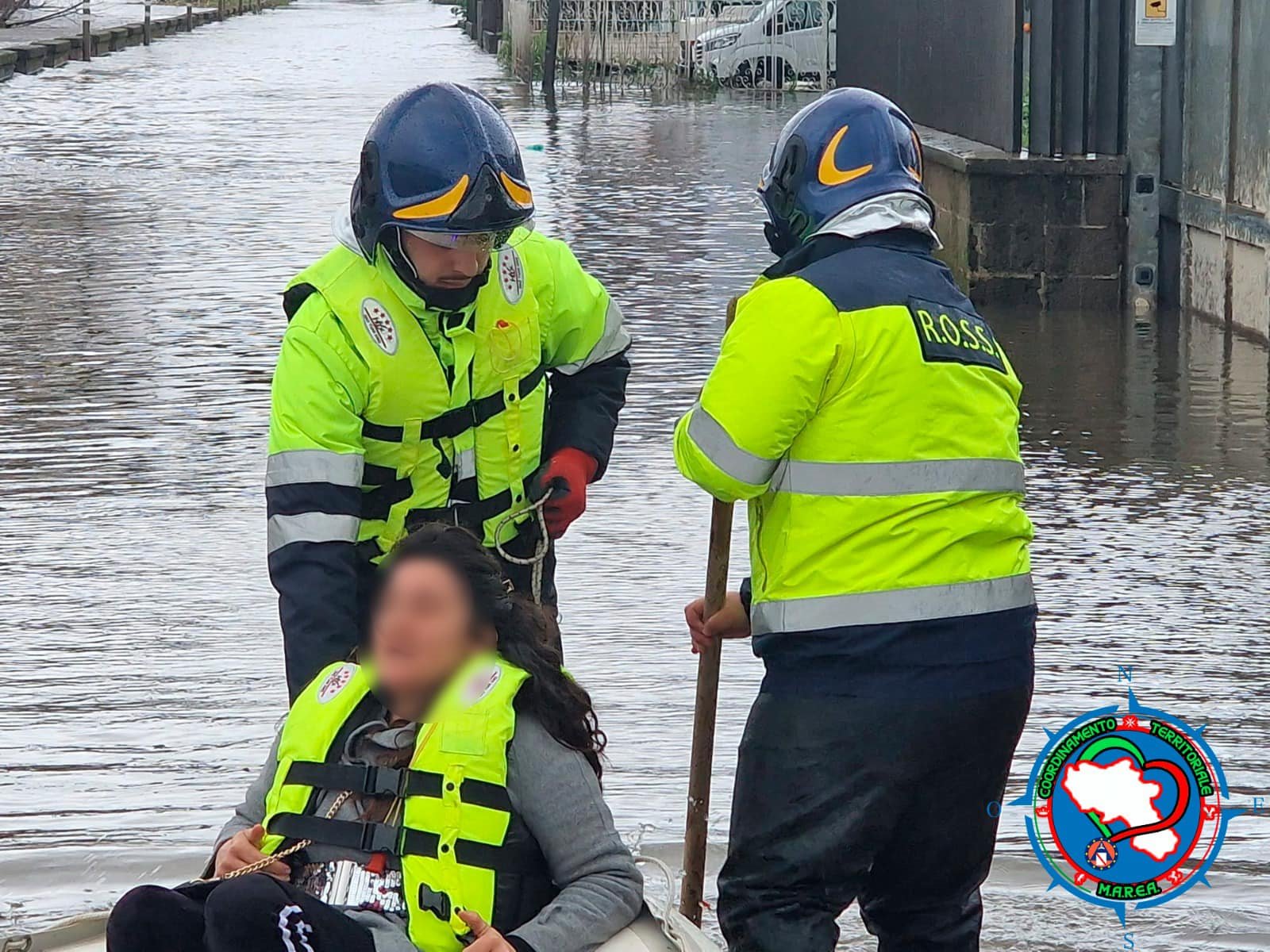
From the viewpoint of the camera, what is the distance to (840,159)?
3.48m

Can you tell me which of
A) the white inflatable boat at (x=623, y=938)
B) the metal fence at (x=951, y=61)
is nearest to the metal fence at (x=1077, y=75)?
the metal fence at (x=951, y=61)

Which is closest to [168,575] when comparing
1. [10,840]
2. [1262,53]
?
[10,840]

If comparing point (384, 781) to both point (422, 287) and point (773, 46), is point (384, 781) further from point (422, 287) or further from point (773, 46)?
point (773, 46)

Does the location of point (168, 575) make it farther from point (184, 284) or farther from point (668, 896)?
point (184, 284)

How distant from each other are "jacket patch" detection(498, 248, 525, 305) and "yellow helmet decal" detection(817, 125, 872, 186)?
60cm

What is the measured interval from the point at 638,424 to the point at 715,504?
18.2ft

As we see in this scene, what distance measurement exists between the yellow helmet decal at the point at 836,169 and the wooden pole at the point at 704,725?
308mm

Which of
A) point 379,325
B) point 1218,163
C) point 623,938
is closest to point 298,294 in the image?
point 379,325

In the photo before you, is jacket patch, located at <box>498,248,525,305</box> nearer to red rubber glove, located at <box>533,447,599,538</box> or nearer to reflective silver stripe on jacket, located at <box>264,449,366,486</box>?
red rubber glove, located at <box>533,447,599,538</box>

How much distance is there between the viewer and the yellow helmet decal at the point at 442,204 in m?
3.46

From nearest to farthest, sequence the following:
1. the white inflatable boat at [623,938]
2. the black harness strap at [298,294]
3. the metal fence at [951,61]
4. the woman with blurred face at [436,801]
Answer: the woman with blurred face at [436,801]
the white inflatable boat at [623,938]
the black harness strap at [298,294]
the metal fence at [951,61]

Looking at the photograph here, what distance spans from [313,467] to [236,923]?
2.53 feet

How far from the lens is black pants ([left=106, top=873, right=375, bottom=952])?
9.85ft

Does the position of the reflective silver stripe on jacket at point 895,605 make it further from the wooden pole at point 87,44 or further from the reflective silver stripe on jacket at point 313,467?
the wooden pole at point 87,44
